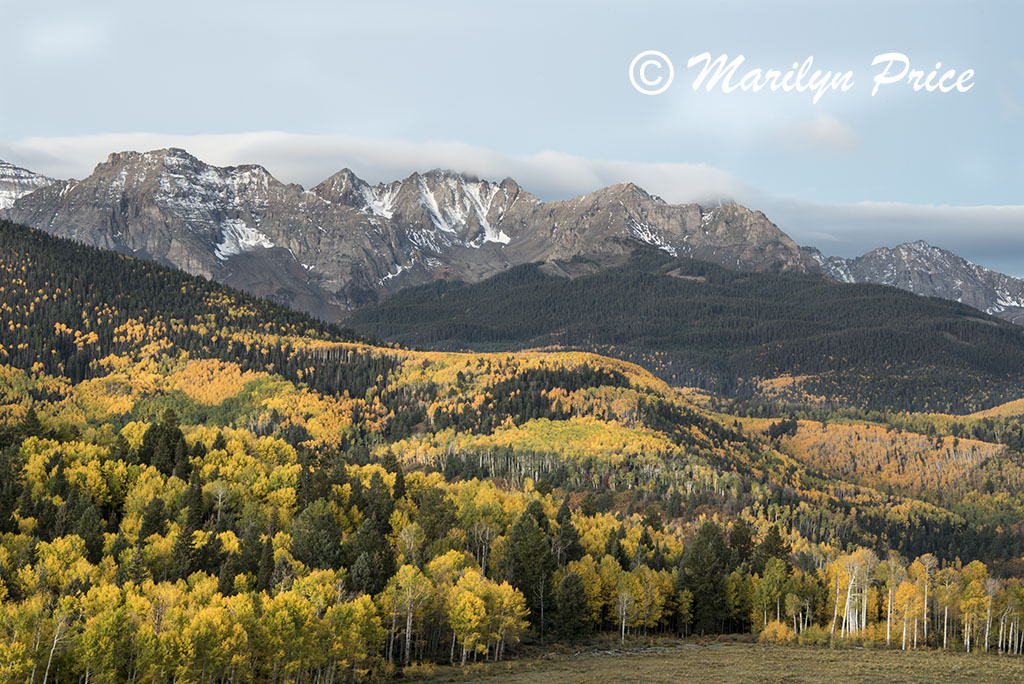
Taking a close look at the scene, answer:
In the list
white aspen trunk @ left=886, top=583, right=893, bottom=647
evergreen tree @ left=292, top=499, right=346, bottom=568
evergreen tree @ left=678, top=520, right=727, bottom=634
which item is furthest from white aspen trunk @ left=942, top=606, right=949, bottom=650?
evergreen tree @ left=292, top=499, right=346, bottom=568

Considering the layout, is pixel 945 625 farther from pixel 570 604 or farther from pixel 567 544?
pixel 567 544

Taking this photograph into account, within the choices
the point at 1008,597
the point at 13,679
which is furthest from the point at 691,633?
the point at 13,679

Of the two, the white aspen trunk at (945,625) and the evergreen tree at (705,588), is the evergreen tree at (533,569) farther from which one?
the white aspen trunk at (945,625)

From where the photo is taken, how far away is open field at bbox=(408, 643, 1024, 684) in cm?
12069

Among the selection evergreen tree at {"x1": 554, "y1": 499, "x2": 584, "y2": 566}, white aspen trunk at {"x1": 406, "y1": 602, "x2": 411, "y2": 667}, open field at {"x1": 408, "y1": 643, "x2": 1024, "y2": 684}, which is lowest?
open field at {"x1": 408, "y1": 643, "x2": 1024, "y2": 684}

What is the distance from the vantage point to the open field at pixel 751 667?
120688mm

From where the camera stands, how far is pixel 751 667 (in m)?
130

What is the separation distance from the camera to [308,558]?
143250mm

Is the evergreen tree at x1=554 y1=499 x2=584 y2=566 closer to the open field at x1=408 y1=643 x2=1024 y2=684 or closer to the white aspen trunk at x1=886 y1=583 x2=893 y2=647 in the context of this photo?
the open field at x1=408 y1=643 x2=1024 y2=684

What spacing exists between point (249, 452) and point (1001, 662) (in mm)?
137933

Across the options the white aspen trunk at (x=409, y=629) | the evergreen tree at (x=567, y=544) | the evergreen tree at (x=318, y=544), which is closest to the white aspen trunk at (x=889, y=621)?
the evergreen tree at (x=567, y=544)

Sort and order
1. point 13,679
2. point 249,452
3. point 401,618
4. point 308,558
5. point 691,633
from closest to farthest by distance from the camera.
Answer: point 13,679 < point 401,618 < point 308,558 < point 691,633 < point 249,452

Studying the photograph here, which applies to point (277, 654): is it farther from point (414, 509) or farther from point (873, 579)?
point (873, 579)

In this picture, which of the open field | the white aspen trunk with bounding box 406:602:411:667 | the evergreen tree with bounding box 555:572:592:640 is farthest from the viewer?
the evergreen tree with bounding box 555:572:592:640
